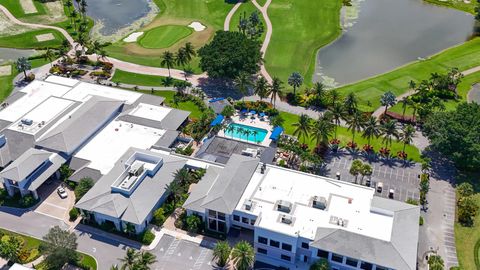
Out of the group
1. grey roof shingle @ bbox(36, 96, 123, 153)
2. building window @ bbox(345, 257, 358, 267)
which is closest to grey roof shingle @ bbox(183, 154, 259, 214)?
building window @ bbox(345, 257, 358, 267)

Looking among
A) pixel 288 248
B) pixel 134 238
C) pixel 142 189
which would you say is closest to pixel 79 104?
pixel 142 189

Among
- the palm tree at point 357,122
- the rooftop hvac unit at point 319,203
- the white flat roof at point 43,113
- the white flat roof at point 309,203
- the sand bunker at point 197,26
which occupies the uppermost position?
the sand bunker at point 197,26

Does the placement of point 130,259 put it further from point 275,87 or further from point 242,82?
point 242,82

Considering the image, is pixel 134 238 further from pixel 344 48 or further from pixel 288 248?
pixel 344 48

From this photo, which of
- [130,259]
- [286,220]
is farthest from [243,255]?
[130,259]

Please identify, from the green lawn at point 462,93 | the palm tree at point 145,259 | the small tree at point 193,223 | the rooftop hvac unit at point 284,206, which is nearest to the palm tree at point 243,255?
the rooftop hvac unit at point 284,206

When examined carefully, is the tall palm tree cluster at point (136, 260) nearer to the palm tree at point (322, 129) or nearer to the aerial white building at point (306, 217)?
the aerial white building at point (306, 217)
